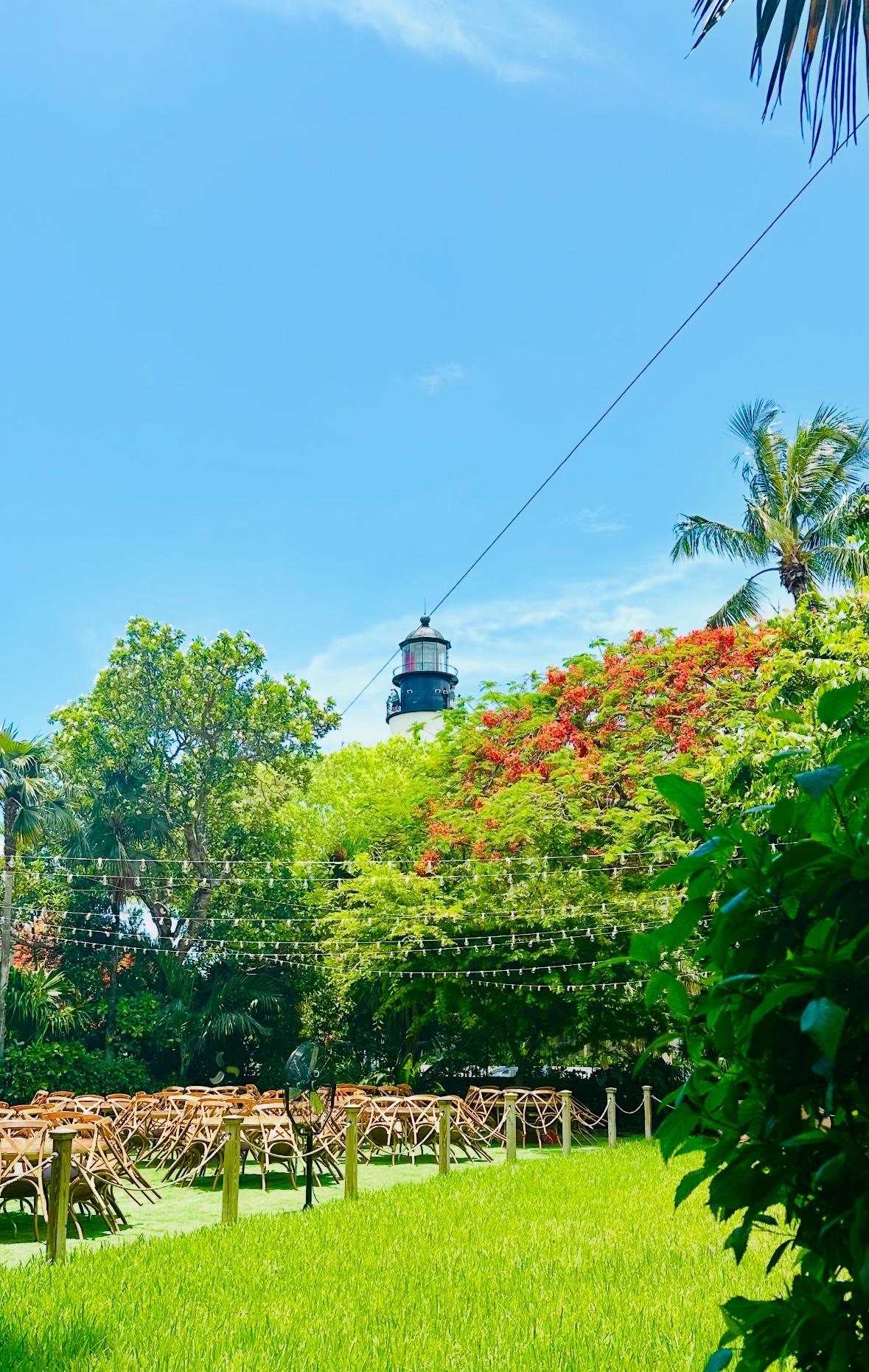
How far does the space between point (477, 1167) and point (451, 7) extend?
11.7 m

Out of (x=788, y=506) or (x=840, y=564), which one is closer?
(x=840, y=564)

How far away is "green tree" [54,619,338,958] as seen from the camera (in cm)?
2669

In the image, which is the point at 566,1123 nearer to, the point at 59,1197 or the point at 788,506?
the point at 59,1197

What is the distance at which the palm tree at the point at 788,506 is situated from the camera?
753 inches

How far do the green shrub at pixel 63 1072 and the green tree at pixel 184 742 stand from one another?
3985mm

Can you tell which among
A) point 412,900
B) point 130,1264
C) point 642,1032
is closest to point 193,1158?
point 130,1264

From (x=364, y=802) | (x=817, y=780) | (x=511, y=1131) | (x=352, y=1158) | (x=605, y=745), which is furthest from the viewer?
(x=364, y=802)

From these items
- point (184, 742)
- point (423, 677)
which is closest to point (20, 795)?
point (184, 742)

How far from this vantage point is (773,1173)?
4.33 feet

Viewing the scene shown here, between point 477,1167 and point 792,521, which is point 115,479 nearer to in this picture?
point 792,521

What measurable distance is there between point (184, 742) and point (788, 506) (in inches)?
655

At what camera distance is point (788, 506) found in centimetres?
1966

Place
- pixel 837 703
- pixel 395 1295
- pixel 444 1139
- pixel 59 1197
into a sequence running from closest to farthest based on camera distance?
pixel 837 703, pixel 395 1295, pixel 59 1197, pixel 444 1139

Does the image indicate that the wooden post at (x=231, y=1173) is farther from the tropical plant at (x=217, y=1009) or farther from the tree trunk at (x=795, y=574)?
the tropical plant at (x=217, y=1009)
